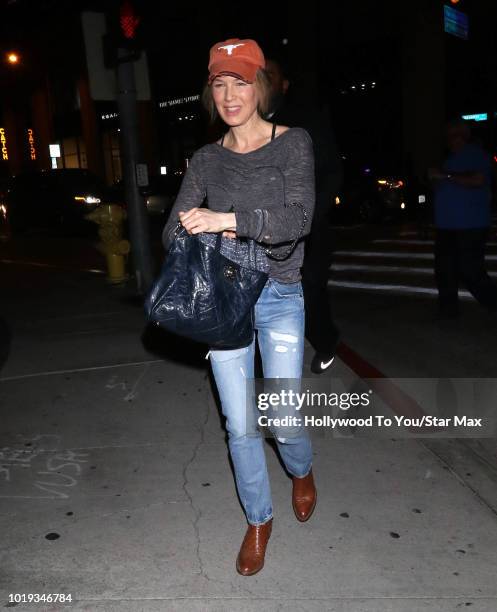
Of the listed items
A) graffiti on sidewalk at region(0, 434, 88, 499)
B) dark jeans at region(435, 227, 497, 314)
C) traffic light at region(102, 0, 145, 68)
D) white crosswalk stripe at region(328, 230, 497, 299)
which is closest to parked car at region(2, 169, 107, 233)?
white crosswalk stripe at region(328, 230, 497, 299)

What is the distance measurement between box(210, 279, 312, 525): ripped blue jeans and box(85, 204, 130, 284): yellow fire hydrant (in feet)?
21.6

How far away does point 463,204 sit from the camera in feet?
20.1

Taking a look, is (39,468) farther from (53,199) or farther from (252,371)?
(53,199)

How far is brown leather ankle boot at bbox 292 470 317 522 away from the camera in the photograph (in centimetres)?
303

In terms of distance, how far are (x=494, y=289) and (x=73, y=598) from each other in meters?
5.25

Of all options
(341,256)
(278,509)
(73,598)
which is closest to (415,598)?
(278,509)

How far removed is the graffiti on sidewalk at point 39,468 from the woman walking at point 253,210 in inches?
47.5

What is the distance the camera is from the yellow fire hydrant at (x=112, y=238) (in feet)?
29.2

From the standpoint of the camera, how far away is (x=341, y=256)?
37.5 ft

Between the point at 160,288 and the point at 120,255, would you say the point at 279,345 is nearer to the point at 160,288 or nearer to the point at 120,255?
the point at 160,288

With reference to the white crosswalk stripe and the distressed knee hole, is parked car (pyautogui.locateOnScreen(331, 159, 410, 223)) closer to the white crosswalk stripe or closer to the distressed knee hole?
the white crosswalk stripe

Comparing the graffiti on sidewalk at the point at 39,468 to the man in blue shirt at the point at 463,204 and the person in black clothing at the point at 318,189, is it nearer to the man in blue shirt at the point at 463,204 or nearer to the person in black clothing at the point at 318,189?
the person in black clothing at the point at 318,189

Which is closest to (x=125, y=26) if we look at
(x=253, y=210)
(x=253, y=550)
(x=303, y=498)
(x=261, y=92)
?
(x=261, y=92)

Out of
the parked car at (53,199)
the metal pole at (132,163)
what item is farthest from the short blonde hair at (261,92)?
the parked car at (53,199)
